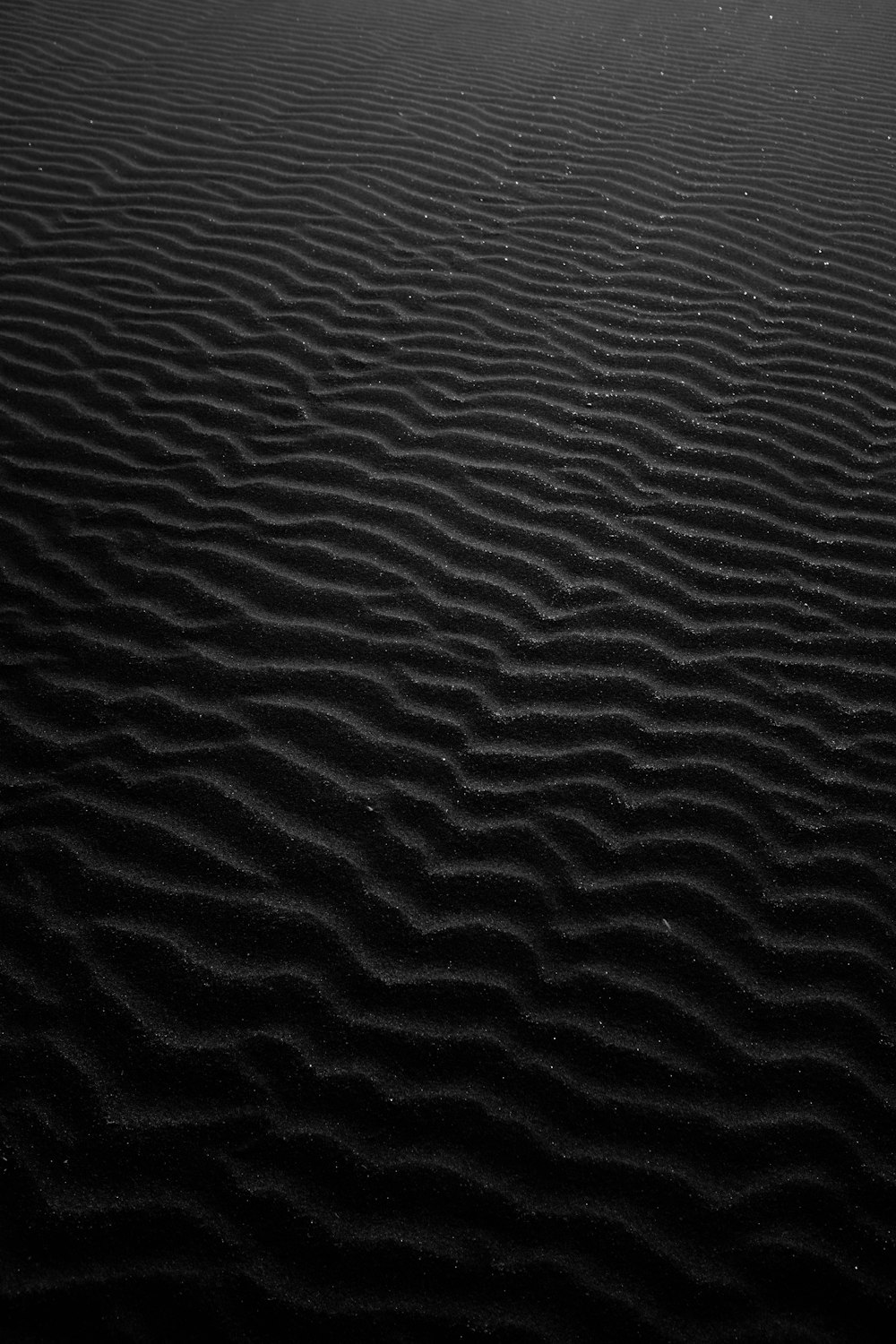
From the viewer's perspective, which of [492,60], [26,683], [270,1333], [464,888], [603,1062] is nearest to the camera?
[270,1333]

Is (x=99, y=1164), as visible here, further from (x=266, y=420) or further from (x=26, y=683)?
(x=266, y=420)

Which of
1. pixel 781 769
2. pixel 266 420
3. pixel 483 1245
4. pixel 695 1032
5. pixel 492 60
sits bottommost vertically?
pixel 483 1245

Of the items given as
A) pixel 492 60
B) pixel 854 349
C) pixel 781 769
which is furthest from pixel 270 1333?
pixel 492 60

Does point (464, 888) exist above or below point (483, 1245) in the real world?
above

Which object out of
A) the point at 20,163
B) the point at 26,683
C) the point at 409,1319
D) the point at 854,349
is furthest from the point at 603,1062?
the point at 20,163

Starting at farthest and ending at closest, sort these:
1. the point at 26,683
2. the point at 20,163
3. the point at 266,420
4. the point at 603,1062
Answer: the point at 20,163 < the point at 266,420 < the point at 26,683 < the point at 603,1062

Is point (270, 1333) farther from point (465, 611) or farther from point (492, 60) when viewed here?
point (492, 60)

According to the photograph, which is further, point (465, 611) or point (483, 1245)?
point (465, 611)
